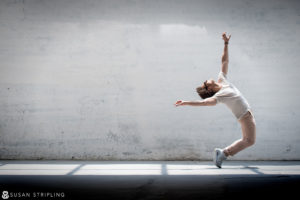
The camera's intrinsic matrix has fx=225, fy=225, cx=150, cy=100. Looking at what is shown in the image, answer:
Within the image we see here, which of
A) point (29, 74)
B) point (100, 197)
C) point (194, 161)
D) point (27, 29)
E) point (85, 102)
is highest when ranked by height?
point (27, 29)

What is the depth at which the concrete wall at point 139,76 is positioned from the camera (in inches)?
146

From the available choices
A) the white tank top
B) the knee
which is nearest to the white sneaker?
the knee

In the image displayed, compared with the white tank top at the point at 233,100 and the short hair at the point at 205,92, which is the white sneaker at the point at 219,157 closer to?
the white tank top at the point at 233,100

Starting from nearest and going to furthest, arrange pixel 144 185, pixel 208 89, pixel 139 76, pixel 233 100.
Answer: pixel 144 185 < pixel 233 100 < pixel 208 89 < pixel 139 76

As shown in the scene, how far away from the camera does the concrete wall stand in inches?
146

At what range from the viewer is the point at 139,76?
12.5 feet

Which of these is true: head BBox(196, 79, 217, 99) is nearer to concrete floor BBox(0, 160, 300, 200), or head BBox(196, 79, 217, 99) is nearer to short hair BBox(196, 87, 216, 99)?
short hair BBox(196, 87, 216, 99)

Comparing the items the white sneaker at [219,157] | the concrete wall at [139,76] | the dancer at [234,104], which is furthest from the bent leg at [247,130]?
the concrete wall at [139,76]

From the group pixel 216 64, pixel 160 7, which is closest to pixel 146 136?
pixel 216 64

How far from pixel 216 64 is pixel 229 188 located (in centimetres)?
242

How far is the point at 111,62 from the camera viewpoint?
151 inches

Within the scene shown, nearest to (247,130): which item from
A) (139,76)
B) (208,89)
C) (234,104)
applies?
(234,104)

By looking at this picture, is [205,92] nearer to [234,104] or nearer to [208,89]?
[208,89]

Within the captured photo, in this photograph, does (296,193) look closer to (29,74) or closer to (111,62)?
(111,62)
